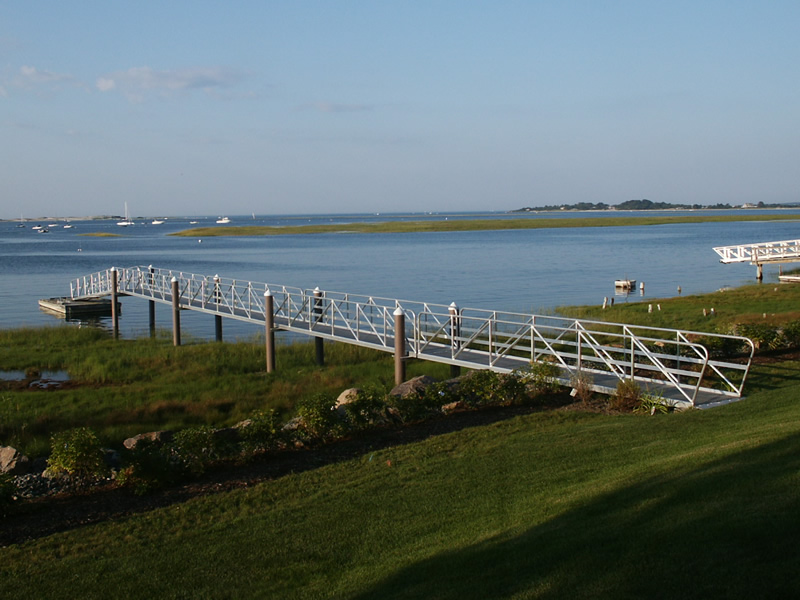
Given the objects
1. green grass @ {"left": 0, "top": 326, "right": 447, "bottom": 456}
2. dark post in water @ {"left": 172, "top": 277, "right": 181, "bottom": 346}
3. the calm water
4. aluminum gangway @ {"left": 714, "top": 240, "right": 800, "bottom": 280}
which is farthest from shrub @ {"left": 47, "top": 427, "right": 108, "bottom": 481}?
aluminum gangway @ {"left": 714, "top": 240, "right": 800, "bottom": 280}

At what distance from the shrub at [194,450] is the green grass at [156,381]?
11.0 feet

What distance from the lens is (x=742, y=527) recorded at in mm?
5602

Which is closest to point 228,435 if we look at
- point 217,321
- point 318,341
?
point 318,341

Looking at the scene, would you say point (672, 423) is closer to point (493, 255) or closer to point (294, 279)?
point (294, 279)

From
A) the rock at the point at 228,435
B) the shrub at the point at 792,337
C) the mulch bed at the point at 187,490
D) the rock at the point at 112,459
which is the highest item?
the shrub at the point at 792,337

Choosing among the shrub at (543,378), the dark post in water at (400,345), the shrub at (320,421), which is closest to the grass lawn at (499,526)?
the shrub at (320,421)

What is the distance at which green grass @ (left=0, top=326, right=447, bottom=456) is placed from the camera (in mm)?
14883

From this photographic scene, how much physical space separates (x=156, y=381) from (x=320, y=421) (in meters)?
9.28

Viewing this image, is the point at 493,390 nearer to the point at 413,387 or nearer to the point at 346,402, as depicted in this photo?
the point at 413,387

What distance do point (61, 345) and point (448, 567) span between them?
23.1 metres

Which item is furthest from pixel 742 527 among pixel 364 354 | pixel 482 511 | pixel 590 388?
pixel 364 354

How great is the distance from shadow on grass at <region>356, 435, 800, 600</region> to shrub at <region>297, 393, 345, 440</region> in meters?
5.10

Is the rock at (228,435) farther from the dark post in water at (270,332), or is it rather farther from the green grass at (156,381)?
the dark post in water at (270,332)

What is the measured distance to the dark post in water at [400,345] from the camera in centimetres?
1644
